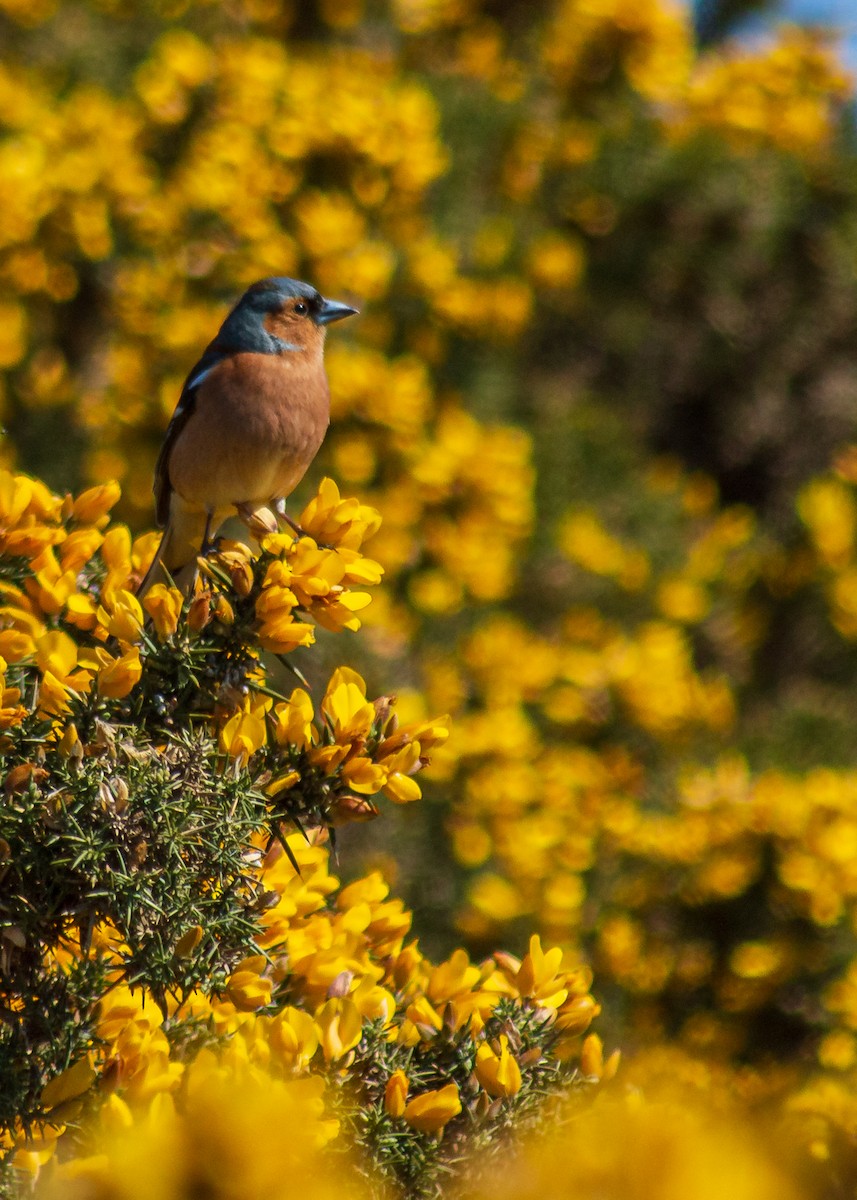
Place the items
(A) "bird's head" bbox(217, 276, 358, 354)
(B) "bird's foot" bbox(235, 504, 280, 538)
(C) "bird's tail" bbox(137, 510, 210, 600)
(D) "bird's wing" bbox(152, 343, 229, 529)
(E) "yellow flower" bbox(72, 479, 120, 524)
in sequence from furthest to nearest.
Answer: (A) "bird's head" bbox(217, 276, 358, 354) < (D) "bird's wing" bbox(152, 343, 229, 529) < (C) "bird's tail" bbox(137, 510, 210, 600) < (B) "bird's foot" bbox(235, 504, 280, 538) < (E) "yellow flower" bbox(72, 479, 120, 524)

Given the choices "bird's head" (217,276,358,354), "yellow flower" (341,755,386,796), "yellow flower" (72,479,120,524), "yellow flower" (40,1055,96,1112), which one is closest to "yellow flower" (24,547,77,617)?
"yellow flower" (72,479,120,524)

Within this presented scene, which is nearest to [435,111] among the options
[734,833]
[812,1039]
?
[734,833]

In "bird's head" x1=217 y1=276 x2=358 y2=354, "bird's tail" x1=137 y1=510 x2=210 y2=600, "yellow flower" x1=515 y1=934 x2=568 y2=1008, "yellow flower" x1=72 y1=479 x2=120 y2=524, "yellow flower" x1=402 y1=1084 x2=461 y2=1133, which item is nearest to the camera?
"yellow flower" x1=402 y1=1084 x2=461 y2=1133

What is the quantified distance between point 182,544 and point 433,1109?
5.93ft

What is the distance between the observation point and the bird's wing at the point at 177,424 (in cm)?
389

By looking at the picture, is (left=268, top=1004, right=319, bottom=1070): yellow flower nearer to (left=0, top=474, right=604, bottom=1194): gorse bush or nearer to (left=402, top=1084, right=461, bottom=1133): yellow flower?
(left=0, top=474, right=604, bottom=1194): gorse bush

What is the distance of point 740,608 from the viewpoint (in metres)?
8.06

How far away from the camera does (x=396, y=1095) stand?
2297 millimetres

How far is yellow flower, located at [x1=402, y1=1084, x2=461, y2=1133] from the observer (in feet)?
7.52

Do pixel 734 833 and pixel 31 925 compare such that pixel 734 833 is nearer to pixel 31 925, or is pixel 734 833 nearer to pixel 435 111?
pixel 31 925

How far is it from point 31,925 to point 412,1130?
685 mm

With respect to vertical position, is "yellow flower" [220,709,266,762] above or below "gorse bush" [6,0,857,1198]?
above

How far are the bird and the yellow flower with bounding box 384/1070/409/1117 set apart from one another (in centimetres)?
144

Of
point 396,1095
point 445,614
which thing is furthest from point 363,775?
point 445,614
